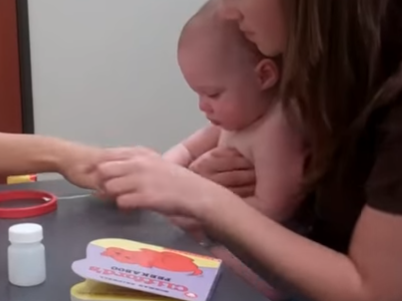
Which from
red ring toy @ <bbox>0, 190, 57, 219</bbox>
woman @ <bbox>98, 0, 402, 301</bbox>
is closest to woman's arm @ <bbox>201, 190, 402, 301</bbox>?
woman @ <bbox>98, 0, 402, 301</bbox>

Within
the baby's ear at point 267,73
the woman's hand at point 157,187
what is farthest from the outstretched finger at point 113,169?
the baby's ear at point 267,73

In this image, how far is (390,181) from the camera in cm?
98

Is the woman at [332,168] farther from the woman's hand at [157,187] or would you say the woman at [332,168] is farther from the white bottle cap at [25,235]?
the white bottle cap at [25,235]

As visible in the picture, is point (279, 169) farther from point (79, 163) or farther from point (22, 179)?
point (22, 179)

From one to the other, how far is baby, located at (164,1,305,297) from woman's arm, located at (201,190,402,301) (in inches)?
8.4

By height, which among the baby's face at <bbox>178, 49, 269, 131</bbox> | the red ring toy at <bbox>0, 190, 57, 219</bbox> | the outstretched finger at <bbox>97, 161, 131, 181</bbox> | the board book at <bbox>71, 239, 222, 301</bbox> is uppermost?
the baby's face at <bbox>178, 49, 269, 131</bbox>

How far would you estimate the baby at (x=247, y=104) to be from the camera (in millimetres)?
1236

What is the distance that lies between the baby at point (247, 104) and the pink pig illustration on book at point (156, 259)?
0.34 meters

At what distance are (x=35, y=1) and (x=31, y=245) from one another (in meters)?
1.71

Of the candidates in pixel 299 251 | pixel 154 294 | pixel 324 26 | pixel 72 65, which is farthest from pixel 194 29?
pixel 72 65

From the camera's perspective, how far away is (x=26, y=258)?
900 mm

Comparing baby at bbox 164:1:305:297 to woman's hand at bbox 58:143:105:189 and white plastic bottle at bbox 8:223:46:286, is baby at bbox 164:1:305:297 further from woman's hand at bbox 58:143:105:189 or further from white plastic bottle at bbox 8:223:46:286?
white plastic bottle at bbox 8:223:46:286

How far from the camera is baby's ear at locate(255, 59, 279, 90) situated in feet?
4.19

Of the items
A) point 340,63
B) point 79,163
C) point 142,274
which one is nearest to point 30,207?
point 79,163
